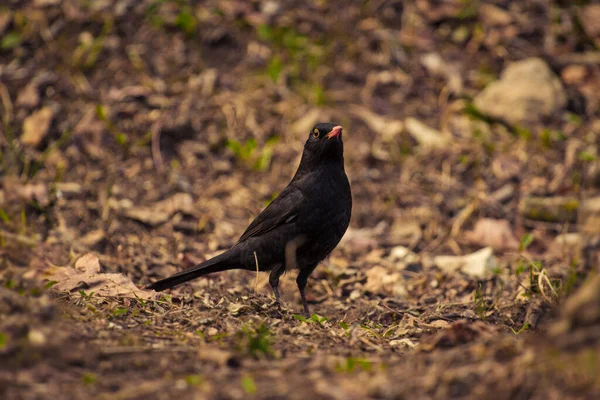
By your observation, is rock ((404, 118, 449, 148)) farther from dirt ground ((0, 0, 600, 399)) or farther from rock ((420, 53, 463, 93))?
rock ((420, 53, 463, 93))

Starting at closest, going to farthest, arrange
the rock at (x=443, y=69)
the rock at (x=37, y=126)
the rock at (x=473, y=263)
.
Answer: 1. the rock at (x=473, y=263)
2. the rock at (x=37, y=126)
3. the rock at (x=443, y=69)

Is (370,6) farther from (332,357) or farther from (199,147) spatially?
(332,357)

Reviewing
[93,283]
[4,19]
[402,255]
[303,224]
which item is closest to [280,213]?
[303,224]

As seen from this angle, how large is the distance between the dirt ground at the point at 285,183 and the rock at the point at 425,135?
22 mm

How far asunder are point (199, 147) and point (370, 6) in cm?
320

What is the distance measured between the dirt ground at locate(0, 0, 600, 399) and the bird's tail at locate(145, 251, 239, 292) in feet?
1.36

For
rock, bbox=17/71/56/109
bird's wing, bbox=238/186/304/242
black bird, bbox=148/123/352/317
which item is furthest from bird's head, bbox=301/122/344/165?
rock, bbox=17/71/56/109

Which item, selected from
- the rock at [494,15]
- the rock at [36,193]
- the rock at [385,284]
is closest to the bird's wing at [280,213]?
the rock at [385,284]

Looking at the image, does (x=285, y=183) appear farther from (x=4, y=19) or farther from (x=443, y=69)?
(x=4, y=19)

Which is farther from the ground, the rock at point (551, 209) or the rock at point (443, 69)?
the rock at point (443, 69)

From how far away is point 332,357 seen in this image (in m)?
3.30

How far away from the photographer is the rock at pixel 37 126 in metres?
7.20

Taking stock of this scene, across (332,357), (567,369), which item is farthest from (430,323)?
→ (567,369)

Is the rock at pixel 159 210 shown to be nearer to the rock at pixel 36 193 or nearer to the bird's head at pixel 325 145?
the rock at pixel 36 193
